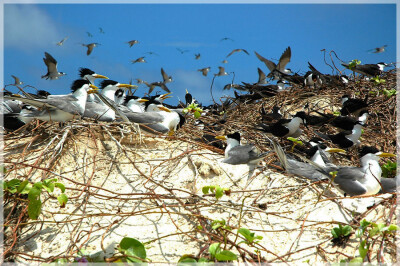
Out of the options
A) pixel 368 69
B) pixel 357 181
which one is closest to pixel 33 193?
pixel 357 181

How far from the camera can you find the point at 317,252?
2.96 m

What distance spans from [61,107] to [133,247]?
9.83 ft

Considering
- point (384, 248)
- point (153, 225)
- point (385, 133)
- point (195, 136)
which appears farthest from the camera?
point (385, 133)

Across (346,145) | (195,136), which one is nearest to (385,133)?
(346,145)

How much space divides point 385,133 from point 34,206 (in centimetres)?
611

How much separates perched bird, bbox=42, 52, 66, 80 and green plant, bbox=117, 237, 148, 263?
388 inches

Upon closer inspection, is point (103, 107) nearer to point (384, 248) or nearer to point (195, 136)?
point (195, 136)

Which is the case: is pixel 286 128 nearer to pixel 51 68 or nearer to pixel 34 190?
pixel 34 190

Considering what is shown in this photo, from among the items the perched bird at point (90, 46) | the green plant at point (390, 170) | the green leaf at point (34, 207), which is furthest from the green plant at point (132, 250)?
the perched bird at point (90, 46)

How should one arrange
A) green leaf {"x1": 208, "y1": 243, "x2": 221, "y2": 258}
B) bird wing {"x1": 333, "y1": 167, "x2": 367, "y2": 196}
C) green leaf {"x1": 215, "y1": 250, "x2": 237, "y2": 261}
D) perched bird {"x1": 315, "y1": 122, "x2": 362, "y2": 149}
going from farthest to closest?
perched bird {"x1": 315, "y1": 122, "x2": 362, "y2": 149} → bird wing {"x1": 333, "y1": 167, "x2": 367, "y2": 196} → green leaf {"x1": 208, "y1": 243, "x2": 221, "y2": 258} → green leaf {"x1": 215, "y1": 250, "x2": 237, "y2": 261}

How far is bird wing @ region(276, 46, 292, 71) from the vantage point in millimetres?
11680

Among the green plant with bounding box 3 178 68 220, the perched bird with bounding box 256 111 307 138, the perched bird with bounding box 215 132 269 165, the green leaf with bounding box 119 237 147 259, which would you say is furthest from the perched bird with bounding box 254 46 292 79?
the green leaf with bounding box 119 237 147 259

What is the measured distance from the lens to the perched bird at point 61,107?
4.87 meters

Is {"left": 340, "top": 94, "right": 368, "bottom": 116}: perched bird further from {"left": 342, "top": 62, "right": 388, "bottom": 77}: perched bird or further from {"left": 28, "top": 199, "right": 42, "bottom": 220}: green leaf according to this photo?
{"left": 28, "top": 199, "right": 42, "bottom": 220}: green leaf
